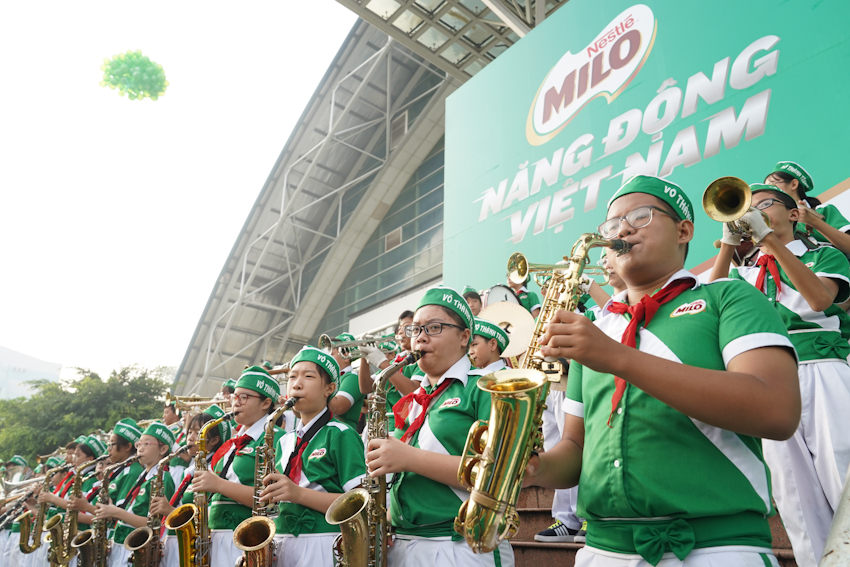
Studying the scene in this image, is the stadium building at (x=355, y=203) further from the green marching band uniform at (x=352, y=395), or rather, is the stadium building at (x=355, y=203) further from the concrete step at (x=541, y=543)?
the concrete step at (x=541, y=543)

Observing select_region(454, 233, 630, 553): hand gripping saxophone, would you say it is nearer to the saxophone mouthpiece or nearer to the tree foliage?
the saxophone mouthpiece

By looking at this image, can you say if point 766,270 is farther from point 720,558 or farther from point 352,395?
point 352,395

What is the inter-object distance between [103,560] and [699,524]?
23.7ft

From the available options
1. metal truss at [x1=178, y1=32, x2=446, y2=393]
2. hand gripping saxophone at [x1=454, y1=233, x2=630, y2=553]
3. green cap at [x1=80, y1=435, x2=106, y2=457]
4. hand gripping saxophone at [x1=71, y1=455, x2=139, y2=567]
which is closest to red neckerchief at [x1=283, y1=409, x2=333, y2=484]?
hand gripping saxophone at [x1=454, y1=233, x2=630, y2=553]

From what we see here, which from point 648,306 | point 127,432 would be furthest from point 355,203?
point 648,306

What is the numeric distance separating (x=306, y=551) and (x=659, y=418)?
2.81m

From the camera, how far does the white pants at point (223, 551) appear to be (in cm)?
458

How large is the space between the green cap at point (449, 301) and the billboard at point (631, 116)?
165 inches

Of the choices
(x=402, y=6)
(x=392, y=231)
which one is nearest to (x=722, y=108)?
(x=402, y=6)

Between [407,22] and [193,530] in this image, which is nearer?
[193,530]

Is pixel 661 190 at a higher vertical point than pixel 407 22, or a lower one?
lower

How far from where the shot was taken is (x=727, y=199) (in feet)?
9.29

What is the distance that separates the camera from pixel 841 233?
144 inches

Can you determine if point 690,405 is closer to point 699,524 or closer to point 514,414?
point 699,524
